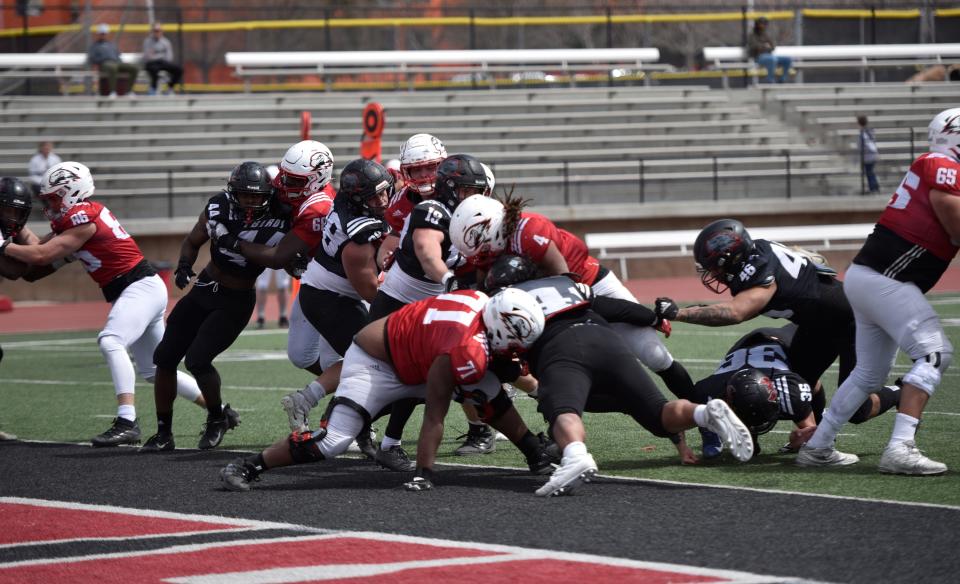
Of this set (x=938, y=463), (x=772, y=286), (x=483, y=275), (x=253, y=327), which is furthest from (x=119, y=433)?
(x=253, y=327)

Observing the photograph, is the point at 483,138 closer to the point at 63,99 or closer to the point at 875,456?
the point at 63,99

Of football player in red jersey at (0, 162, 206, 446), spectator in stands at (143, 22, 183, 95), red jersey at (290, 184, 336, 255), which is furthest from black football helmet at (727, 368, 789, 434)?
spectator in stands at (143, 22, 183, 95)

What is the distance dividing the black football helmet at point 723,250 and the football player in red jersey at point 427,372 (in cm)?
123

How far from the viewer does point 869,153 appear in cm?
2606

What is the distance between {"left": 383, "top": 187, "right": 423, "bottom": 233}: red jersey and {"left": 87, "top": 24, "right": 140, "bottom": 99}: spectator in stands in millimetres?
19895

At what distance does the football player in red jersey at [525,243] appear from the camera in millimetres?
7324

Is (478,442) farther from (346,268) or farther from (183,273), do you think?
(183,273)

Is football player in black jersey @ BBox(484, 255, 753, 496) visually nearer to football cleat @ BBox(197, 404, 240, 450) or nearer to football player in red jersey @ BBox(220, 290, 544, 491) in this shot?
football player in red jersey @ BBox(220, 290, 544, 491)

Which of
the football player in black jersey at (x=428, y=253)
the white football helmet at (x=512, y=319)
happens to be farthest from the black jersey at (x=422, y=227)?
the white football helmet at (x=512, y=319)

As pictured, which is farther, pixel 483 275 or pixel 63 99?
pixel 63 99

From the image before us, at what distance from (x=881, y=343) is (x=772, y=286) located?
0.63m

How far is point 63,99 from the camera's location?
1073 inches

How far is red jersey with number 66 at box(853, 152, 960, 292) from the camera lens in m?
7.19

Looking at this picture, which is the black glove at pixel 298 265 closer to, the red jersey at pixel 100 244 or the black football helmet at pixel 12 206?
the red jersey at pixel 100 244
